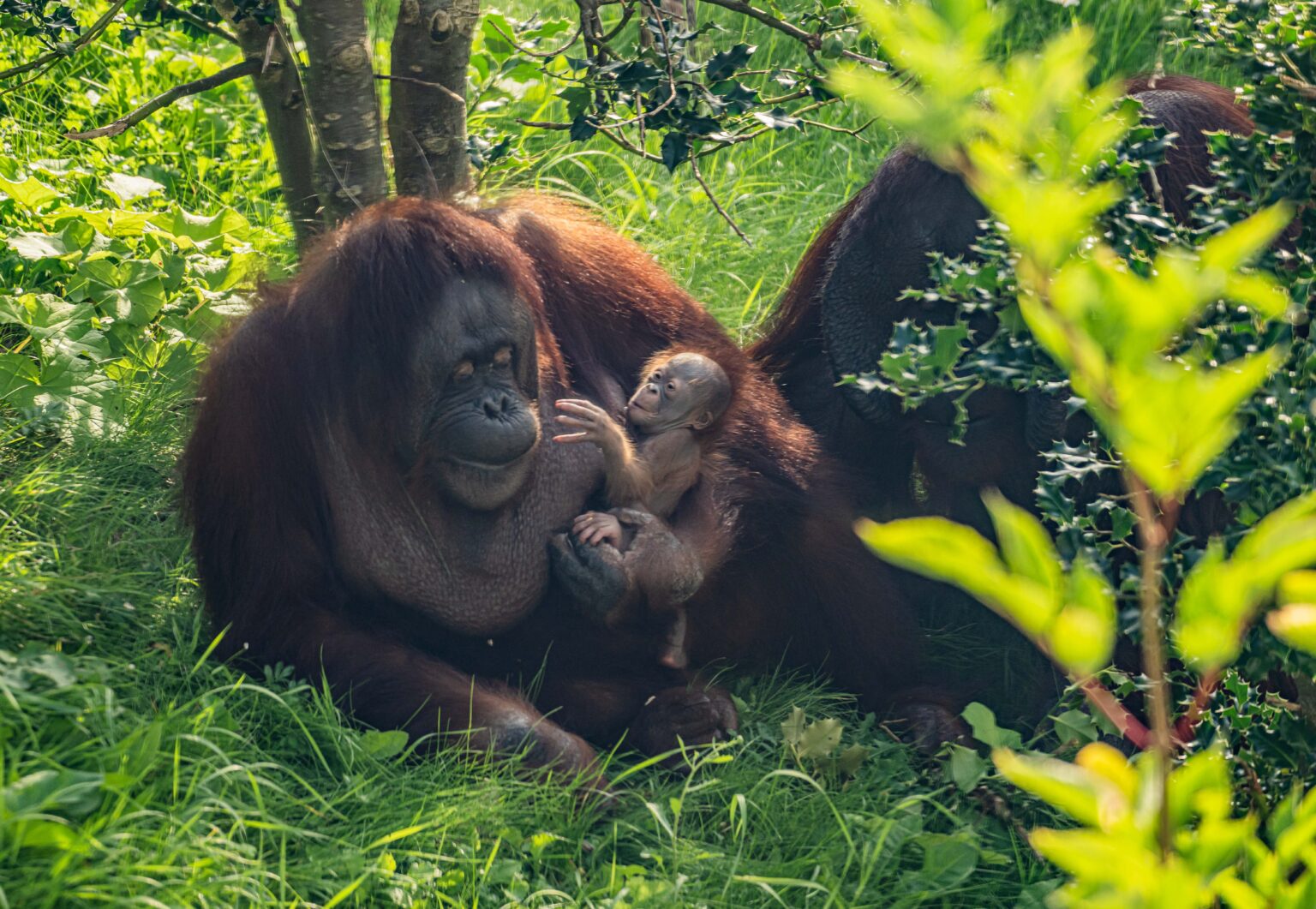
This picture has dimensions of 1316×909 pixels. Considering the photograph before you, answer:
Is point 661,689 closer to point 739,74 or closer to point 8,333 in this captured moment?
point 739,74

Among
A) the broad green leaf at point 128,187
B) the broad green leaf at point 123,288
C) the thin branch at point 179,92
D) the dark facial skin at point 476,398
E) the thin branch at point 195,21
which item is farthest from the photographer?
the broad green leaf at point 128,187

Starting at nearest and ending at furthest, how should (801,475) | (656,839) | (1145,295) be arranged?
1. (1145,295)
2. (656,839)
3. (801,475)

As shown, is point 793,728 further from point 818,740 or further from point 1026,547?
point 1026,547

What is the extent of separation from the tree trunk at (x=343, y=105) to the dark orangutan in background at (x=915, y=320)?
3.91 feet

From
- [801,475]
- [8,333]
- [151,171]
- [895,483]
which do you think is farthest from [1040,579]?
[151,171]

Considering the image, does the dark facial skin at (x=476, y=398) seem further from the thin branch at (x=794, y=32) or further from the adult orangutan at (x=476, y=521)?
the thin branch at (x=794, y=32)

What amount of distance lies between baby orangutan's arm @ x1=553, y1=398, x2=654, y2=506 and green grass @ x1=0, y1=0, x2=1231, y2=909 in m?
0.57

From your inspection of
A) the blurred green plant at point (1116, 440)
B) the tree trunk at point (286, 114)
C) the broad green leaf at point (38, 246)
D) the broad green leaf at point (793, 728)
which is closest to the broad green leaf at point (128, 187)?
the broad green leaf at point (38, 246)

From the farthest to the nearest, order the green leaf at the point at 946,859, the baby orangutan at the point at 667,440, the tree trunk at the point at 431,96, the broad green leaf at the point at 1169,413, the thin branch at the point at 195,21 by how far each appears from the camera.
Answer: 1. the thin branch at the point at 195,21
2. the tree trunk at the point at 431,96
3. the baby orangutan at the point at 667,440
4. the green leaf at the point at 946,859
5. the broad green leaf at the point at 1169,413

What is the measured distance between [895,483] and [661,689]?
3.04ft

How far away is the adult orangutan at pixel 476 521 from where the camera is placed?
2844 millimetres

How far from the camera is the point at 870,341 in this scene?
3.51 metres

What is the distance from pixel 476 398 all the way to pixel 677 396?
558mm

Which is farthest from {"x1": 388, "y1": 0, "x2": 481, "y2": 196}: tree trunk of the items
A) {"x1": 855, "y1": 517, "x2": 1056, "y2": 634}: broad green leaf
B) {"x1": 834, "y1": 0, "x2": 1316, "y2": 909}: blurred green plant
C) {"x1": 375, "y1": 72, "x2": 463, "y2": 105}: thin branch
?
{"x1": 855, "y1": 517, "x2": 1056, "y2": 634}: broad green leaf
